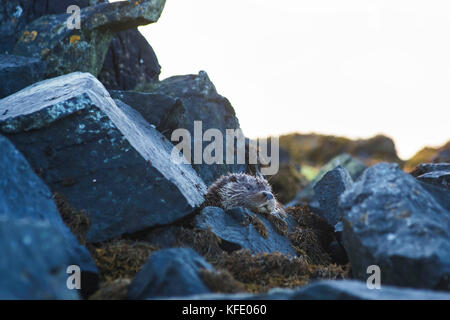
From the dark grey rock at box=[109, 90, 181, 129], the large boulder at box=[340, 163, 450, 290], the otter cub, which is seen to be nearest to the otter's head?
the otter cub

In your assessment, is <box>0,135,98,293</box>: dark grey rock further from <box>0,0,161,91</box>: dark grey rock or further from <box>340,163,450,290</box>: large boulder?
<box>0,0,161,91</box>: dark grey rock

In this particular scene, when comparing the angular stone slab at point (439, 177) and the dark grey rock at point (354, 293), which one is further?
the angular stone slab at point (439, 177)

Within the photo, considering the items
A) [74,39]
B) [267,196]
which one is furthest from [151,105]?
[267,196]

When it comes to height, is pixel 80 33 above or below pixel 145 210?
above

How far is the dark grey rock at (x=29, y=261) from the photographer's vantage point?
130 inches

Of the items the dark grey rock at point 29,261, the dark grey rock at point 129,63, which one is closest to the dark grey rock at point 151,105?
the dark grey rock at point 129,63

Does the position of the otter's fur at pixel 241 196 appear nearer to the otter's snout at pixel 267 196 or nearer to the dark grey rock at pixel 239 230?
the otter's snout at pixel 267 196

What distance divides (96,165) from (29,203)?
1.57m

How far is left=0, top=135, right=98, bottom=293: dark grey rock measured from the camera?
561 cm

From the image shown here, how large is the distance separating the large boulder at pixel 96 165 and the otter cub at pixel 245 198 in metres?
2.15

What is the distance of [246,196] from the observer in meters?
9.64

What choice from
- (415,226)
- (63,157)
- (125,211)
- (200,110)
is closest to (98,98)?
(63,157)

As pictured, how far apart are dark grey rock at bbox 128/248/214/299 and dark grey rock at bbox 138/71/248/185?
18.7 ft

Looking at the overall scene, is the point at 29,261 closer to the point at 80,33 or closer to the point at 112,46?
the point at 80,33
